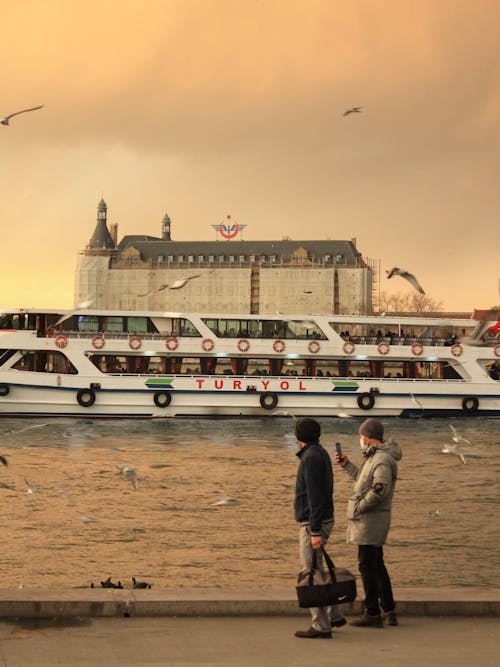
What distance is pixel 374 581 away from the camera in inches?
369

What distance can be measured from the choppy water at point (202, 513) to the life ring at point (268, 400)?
740cm

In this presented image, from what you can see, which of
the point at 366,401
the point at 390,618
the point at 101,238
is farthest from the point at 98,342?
the point at 101,238

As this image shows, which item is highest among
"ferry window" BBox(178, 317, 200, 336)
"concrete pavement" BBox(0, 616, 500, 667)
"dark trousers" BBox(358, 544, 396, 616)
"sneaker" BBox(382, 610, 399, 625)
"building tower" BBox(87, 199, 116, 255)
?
"building tower" BBox(87, 199, 116, 255)

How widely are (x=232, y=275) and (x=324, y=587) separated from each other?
173703mm

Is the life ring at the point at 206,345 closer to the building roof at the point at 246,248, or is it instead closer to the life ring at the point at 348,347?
the life ring at the point at 348,347

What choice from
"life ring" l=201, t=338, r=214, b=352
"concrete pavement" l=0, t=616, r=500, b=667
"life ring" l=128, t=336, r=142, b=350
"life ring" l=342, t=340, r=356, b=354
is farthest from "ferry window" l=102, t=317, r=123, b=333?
"concrete pavement" l=0, t=616, r=500, b=667

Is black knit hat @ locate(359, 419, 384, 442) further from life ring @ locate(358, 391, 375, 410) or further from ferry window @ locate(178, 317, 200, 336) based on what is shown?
life ring @ locate(358, 391, 375, 410)

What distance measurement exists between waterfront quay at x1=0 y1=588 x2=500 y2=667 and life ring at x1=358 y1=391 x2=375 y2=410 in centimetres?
4025

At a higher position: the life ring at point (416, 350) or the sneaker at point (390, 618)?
the life ring at point (416, 350)

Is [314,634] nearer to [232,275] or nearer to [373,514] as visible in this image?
[373,514]

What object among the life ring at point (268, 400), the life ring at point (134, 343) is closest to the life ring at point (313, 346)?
the life ring at point (268, 400)

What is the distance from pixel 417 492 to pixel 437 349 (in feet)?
84.1

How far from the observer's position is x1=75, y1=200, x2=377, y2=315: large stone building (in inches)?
6964

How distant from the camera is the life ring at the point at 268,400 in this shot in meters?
49.4
